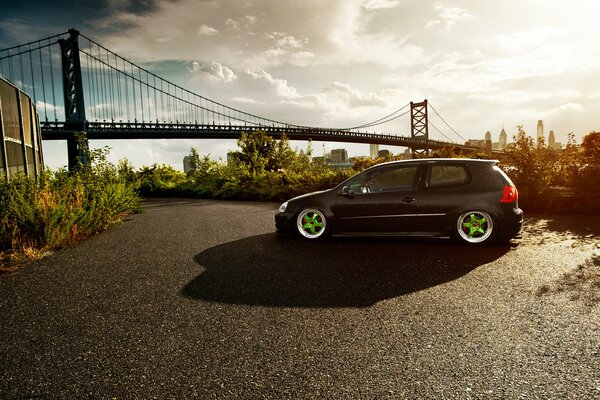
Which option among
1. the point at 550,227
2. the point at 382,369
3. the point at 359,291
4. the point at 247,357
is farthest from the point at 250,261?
the point at 550,227

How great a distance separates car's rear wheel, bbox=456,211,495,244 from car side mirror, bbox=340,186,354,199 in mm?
1641

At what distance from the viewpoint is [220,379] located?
7.34ft

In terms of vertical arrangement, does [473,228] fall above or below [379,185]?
below

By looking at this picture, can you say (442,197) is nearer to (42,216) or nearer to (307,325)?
(307,325)

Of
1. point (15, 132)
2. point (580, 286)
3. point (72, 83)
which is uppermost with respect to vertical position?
point (72, 83)

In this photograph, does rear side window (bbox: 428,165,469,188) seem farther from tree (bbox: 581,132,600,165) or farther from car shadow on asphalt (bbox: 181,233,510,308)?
tree (bbox: 581,132,600,165)

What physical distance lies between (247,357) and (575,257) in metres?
4.67

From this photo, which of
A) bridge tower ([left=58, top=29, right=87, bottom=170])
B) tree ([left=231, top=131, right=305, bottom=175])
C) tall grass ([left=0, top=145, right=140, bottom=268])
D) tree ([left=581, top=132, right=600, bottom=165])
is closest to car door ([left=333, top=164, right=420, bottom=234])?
tall grass ([left=0, top=145, right=140, bottom=268])

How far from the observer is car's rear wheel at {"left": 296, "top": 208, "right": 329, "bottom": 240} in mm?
6250

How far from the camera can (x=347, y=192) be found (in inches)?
239

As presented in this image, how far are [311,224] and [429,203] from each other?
6.28 feet

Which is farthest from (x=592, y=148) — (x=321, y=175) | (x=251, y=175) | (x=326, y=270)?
(x=251, y=175)

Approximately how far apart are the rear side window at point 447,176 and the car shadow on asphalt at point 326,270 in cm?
96

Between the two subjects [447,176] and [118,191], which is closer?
[447,176]
